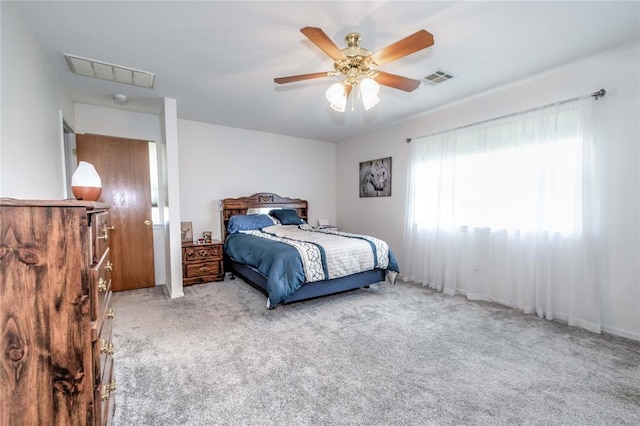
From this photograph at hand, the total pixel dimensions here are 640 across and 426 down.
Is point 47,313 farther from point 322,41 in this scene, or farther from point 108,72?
point 108,72

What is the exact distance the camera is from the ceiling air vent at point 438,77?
2811 mm

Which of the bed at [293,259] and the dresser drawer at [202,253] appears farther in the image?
the dresser drawer at [202,253]

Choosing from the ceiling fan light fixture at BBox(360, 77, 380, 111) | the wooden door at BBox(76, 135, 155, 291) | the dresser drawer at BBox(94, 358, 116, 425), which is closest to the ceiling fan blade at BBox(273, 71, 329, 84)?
the ceiling fan light fixture at BBox(360, 77, 380, 111)

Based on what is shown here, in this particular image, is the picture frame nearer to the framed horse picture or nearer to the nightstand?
the nightstand

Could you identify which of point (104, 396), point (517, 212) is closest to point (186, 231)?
point (104, 396)

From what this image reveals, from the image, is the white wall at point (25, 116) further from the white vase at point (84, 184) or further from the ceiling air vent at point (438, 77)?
the ceiling air vent at point (438, 77)

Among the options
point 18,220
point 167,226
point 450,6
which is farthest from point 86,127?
point 450,6

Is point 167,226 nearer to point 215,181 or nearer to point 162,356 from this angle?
point 215,181

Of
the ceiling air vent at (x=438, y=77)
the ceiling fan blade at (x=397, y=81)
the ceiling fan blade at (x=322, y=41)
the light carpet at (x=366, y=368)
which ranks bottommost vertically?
the light carpet at (x=366, y=368)

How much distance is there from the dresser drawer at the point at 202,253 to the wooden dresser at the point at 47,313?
3.15 m

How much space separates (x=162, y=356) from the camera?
7.24ft

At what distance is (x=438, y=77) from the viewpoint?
2.93 metres

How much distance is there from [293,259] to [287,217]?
6.66ft

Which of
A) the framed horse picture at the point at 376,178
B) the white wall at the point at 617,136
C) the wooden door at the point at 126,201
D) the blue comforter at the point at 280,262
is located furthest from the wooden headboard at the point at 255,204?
the white wall at the point at 617,136
